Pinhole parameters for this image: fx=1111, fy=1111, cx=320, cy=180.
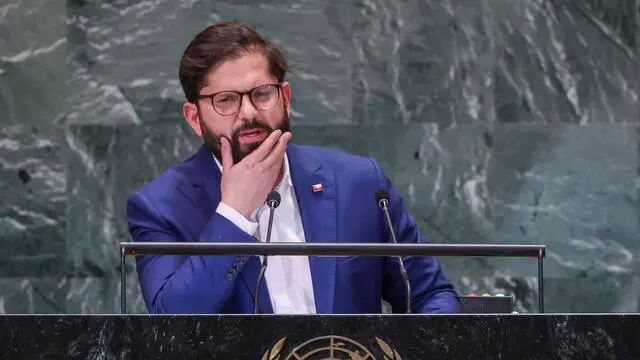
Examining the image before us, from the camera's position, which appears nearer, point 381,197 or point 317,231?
point 381,197

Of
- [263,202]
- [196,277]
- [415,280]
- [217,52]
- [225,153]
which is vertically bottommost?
[415,280]

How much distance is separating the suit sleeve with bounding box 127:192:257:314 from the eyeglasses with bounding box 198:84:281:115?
14.2 inches

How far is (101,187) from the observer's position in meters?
4.68

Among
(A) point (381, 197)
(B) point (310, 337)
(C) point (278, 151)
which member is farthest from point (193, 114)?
(B) point (310, 337)

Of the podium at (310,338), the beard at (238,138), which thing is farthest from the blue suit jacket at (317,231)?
the podium at (310,338)

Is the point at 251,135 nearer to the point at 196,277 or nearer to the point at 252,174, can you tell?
the point at 252,174

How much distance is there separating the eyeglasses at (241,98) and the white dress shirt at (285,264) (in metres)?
0.29

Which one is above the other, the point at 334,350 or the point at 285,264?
the point at 334,350

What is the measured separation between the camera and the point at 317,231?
321cm

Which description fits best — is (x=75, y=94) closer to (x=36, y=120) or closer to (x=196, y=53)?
(x=36, y=120)

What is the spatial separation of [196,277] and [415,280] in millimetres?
696

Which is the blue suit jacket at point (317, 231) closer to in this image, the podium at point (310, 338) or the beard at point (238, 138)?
the beard at point (238, 138)

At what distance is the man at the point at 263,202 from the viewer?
3.10 meters

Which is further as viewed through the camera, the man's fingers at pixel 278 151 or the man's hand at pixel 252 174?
the man's fingers at pixel 278 151
